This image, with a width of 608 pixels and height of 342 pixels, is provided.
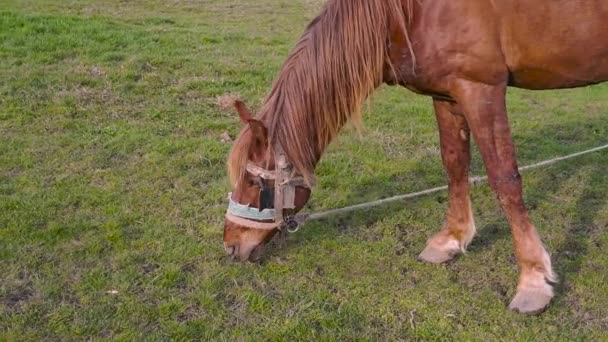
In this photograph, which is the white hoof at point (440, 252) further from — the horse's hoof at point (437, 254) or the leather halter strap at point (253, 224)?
the leather halter strap at point (253, 224)

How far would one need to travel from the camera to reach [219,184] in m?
4.36

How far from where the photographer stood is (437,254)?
349cm

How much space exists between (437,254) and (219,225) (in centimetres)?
135

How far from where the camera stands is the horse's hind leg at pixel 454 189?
3.42 metres

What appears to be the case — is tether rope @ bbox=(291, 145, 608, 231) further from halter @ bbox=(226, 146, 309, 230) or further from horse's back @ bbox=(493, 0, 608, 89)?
horse's back @ bbox=(493, 0, 608, 89)

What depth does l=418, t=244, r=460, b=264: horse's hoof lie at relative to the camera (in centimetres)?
347

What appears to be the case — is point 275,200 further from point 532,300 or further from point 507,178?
point 532,300

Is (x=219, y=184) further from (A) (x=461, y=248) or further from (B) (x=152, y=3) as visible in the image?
(B) (x=152, y=3)

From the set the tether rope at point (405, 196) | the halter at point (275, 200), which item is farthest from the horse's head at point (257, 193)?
the tether rope at point (405, 196)

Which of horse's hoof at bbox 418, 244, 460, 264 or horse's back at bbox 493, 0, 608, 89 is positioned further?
horse's hoof at bbox 418, 244, 460, 264

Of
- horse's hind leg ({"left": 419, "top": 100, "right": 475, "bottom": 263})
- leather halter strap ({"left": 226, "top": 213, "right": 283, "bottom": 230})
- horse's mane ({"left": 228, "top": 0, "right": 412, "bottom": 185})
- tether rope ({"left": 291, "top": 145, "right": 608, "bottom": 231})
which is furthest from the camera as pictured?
tether rope ({"left": 291, "top": 145, "right": 608, "bottom": 231})

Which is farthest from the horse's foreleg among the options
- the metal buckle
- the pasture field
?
the metal buckle

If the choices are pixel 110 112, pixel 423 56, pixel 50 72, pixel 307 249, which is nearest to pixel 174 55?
pixel 50 72

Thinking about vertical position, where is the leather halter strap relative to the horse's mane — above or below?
below
